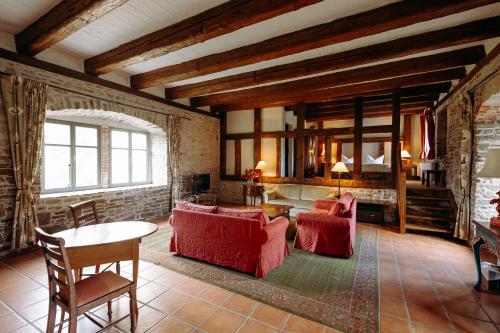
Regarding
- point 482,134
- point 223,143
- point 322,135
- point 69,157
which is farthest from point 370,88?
point 69,157

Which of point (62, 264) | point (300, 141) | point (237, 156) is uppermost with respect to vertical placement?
point (300, 141)

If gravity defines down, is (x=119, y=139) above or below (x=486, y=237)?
above

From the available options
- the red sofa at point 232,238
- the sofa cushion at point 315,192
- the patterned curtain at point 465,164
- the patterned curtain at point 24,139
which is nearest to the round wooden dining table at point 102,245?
the red sofa at point 232,238

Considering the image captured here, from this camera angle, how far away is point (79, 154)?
16.0 feet

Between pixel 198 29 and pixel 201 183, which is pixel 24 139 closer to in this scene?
pixel 198 29

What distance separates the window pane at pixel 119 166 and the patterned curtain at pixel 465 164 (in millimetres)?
7134

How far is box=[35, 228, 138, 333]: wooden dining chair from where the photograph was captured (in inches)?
63.9

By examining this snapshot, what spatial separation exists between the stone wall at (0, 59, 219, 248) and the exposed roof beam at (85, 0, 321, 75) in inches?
31.4

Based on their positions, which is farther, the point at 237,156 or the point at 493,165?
the point at 237,156

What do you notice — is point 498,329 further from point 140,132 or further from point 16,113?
point 140,132

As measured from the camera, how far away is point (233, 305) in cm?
238

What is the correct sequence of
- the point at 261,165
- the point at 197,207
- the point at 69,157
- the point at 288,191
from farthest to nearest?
1. the point at 261,165
2. the point at 288,191
3. the point at 69,157
4. the point at 197,207

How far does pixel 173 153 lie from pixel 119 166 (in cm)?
131

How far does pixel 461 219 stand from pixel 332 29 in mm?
4130
